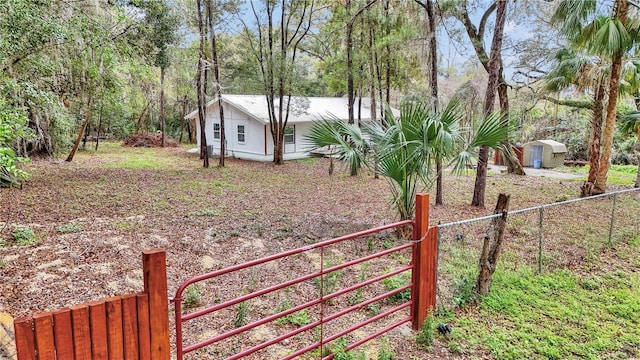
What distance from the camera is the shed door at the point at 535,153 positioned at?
52.5 ft

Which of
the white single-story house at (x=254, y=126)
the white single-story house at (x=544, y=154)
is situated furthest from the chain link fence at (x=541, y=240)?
the white single-story house at (x=254, y=126)

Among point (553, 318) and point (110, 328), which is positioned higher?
point (110, 328)

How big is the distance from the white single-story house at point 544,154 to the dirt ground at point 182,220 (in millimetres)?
3754

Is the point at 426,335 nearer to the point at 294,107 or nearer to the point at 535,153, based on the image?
the point at 294,107

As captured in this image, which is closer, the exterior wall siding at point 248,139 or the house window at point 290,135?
the exterior wall siding at point 248,139

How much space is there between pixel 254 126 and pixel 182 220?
1084 centimetres

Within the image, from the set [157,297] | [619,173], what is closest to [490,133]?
[157,297]

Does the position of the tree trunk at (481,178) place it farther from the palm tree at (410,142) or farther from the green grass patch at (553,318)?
the green grass patch at (553,318)

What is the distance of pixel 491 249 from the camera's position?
4.00 metres

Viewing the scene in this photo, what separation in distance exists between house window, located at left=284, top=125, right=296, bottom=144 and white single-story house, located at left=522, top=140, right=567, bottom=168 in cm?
1001

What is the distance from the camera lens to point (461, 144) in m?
5.22

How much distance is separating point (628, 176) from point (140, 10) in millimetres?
16405

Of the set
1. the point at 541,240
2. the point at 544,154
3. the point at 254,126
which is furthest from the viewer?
the point at 254,126

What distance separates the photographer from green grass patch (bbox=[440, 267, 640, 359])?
130 inches
